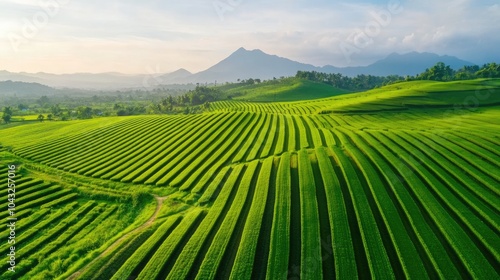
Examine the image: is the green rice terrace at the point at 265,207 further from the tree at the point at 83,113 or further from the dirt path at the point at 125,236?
the tree at the point at 83,113

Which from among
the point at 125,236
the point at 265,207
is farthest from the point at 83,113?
the point at 265,207

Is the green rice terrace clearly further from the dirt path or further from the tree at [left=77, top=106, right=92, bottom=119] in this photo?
the tree at [left=77, top=106, right=92, bottom=119]

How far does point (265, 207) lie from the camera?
103 feet

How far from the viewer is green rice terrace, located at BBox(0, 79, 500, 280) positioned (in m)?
23.7

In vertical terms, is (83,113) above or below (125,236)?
above

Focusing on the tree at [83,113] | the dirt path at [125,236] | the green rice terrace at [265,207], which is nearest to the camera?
the green rice terrace at [265,207]

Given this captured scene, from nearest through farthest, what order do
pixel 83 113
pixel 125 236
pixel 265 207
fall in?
pixel 125 236 → pixel 265 207 → pixel 83 113

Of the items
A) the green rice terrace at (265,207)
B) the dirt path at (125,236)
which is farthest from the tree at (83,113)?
the dirt path at (125,236)

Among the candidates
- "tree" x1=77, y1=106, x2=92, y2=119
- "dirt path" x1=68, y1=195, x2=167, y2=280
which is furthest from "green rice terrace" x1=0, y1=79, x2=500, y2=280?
"tree" x1=77, y1=106, x2=92, y2=119

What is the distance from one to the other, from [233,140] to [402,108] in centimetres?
5356

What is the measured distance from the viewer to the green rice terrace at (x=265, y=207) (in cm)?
2367

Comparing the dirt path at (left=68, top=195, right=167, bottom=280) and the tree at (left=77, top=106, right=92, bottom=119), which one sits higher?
the tree at (left=77, top=106, right=92, bottom=119)

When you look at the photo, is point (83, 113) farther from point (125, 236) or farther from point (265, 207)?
point (265, 207)

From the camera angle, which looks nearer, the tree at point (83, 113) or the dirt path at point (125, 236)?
the dirt path at point (125, 236)
